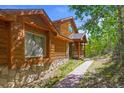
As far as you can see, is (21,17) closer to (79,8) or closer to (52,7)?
(79,8)

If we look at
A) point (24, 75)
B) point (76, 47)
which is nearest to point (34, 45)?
point (24, 75)

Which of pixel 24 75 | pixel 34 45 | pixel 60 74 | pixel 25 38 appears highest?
pixel 25 38

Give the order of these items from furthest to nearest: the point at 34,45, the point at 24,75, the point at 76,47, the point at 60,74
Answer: the point at 76,47
the point at 60,74
the point at 34,45
the point at 24,75

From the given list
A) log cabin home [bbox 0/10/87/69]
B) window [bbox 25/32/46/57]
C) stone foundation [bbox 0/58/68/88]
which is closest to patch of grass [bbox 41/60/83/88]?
stone foundation [bbox 0/58/68/88]

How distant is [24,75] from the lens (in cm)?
1143

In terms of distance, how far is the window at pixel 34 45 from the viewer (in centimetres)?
1216

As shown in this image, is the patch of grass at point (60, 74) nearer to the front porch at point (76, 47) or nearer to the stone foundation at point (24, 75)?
the stone foundation at point (24, 75)

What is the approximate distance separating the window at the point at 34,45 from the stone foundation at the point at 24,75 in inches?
26.5

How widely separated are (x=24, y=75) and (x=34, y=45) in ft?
7.03

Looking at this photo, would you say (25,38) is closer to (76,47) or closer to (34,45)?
(34,45)

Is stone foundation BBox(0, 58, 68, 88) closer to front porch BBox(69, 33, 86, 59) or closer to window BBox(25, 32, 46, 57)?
window BBox(25, 32, 46, 57)

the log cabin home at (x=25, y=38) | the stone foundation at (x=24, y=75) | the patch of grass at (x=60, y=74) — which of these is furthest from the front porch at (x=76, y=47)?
the stone foundation at (x=24, y=75)
